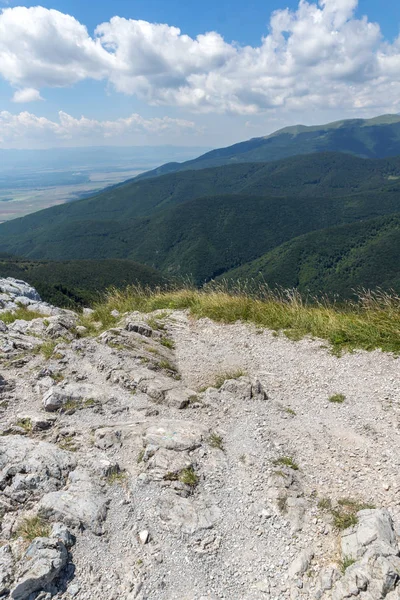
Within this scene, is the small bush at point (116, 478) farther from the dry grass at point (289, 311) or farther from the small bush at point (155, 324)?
the dry grass at point (289, 311)

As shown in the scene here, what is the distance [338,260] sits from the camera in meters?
153

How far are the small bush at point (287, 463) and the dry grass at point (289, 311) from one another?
3864mm

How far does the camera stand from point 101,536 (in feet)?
14.1

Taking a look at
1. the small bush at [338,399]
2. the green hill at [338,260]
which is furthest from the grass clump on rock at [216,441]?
the green hill at [338,260]

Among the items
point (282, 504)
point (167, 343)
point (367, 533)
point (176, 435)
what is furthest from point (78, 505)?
point (167, 343)

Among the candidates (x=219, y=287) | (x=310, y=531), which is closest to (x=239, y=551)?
(x=310, y=531)

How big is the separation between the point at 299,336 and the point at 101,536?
6.77m

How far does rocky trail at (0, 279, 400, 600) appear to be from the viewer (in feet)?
12.6

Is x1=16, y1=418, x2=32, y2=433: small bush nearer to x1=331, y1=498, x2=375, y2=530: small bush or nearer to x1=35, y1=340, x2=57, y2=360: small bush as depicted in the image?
x1=35, y1=340, x2=57, y2=360: small bush

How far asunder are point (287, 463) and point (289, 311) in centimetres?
568

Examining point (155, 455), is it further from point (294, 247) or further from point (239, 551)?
point (294, 247)

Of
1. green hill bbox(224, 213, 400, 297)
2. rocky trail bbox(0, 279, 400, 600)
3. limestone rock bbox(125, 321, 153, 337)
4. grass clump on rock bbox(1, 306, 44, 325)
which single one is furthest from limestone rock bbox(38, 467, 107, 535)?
green hill bbox(224, 213, 400, 297)

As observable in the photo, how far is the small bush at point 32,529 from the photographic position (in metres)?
4.14

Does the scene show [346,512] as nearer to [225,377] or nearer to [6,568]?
[225,377]
